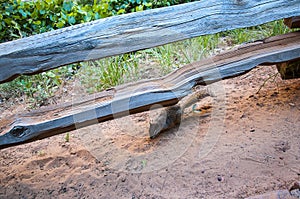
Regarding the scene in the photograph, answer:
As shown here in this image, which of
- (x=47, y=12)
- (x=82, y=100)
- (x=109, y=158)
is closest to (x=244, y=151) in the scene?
(x=109, y=158)

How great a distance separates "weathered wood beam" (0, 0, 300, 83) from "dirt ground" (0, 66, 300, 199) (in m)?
0.72

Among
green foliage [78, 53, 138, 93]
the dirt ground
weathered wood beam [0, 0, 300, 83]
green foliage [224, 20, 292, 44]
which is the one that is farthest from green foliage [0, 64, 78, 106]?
green foliage [224, 20, 292, 44]

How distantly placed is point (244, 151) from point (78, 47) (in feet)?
3.92

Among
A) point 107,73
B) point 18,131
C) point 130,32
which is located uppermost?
point 130,32

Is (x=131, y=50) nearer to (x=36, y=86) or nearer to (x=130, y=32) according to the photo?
(x=130, y=32)

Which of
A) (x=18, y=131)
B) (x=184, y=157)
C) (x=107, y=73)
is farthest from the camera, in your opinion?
(x=107, y=73)

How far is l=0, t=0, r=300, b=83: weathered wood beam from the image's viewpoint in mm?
1709

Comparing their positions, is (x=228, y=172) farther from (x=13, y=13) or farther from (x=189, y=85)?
(x=13, y=13)

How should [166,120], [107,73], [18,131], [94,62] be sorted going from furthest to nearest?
[94,62] < [107,73] < [166,120] < [18,131]

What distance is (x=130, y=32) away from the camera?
5.93 feet

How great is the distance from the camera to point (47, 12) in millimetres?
3852

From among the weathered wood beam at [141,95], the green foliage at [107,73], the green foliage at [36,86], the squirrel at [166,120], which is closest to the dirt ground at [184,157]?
the squirrel at [166,120]

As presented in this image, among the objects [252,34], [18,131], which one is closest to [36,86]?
[18,131]

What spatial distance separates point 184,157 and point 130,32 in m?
0.86
